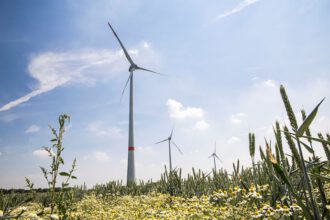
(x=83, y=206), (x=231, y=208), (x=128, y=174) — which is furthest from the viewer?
(x=128, y=174)

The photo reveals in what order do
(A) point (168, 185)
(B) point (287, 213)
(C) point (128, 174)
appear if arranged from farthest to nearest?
1. (C) point (128, 174)
2. (A) point (168, 185)
3. (B) point (287, 213)

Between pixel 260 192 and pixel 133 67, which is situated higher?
pixel 133 67

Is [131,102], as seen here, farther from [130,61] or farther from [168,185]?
[168,185]

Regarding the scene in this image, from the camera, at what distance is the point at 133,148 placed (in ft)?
99.1

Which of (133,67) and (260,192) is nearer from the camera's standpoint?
(260,192)

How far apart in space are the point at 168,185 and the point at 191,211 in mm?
8222

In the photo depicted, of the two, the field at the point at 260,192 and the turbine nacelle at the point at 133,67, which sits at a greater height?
the turbine nacelle at the point at 133,67

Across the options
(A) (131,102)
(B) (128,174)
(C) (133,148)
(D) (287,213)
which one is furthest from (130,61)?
(D) (287,213)

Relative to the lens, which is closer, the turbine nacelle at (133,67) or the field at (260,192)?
the field at (260,192)

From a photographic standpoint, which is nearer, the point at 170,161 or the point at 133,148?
the point at 170,161

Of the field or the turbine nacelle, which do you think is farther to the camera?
the turbine nacelle

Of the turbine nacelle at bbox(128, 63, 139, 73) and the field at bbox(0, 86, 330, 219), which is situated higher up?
the turbine nacelle at bbox(128, 63, 139, 73)

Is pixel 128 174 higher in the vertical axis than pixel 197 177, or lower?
higher

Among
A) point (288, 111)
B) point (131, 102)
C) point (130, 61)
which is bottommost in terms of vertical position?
point (288, 111)
